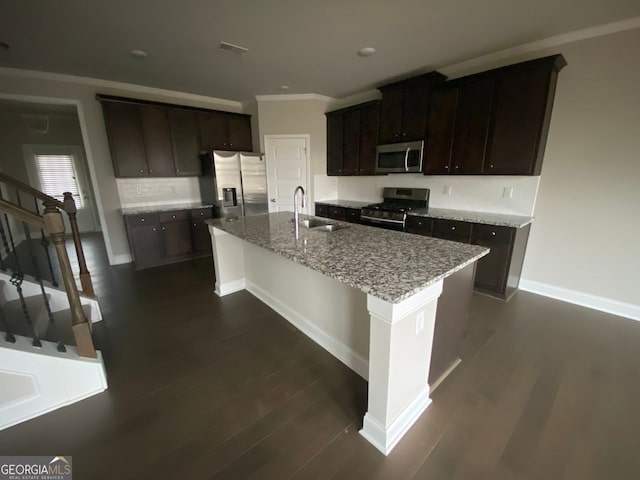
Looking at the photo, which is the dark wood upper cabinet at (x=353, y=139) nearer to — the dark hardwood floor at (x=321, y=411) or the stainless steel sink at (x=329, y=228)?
the stainless steel sink at (x=329, y=228)

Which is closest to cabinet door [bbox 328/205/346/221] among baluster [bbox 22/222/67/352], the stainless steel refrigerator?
the stainless steel refrigerator

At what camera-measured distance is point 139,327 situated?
2502mm

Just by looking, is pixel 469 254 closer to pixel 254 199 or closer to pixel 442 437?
pixel 442 437

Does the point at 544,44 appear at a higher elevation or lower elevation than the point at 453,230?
higher

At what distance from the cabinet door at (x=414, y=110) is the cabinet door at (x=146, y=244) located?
157 inches

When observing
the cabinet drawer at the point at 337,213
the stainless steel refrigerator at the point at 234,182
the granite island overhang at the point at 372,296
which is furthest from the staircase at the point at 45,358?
the cabinet drawer at the point at 337,213

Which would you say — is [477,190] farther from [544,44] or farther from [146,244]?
[146,244]

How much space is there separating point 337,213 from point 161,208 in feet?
9.43

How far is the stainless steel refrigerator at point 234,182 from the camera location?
4324 mm

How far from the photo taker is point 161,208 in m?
4.24

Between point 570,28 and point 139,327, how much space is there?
16.2ft

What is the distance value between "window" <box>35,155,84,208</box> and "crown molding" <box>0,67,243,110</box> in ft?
11.4

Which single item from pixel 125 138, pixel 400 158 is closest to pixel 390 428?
pixel 400 158

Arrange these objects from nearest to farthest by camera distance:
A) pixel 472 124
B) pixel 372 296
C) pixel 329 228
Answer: pixel 372 296 < pixel 329 228 < pixel 472 124
